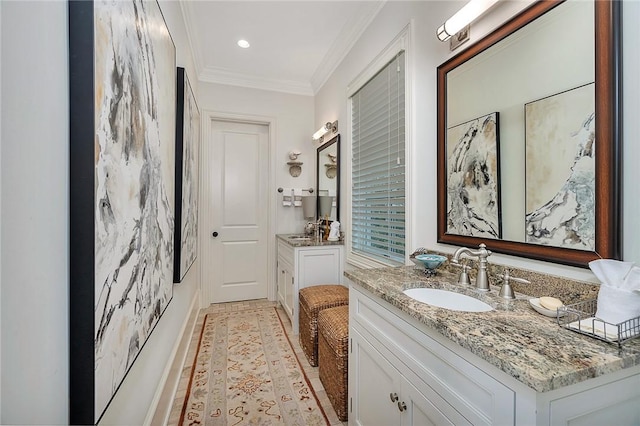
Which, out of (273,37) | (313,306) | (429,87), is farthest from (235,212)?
(429,87)

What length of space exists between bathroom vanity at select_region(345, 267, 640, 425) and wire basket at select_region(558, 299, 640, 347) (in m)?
0.02

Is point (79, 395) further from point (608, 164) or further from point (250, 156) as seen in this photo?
point (250, 156)

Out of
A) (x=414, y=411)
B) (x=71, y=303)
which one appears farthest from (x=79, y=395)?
(x=414, y=411)

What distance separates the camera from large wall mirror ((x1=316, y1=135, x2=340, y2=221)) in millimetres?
2934

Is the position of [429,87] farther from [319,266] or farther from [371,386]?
[319,266]

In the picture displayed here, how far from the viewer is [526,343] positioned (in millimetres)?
712

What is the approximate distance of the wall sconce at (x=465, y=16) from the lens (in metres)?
1.21

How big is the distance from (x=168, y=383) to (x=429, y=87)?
235 cm

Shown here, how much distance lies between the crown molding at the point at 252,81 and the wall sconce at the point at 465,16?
2504mm

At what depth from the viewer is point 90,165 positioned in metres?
0.62

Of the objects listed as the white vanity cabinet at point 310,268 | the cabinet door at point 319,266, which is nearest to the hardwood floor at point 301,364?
the white vanity cabinet at point 310,268

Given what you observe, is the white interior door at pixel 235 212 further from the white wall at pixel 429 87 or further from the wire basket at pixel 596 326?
the wire basket at pixel 596 326

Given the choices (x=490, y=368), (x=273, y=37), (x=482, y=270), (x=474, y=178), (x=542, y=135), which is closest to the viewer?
(x=490, y=368)

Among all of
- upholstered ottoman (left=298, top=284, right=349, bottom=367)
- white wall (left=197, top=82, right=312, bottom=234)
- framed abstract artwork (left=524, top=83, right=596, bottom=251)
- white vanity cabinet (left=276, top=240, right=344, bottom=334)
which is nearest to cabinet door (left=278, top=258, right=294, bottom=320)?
white vanity cabinet (left=276, top=240, right=344, bottom=334)
